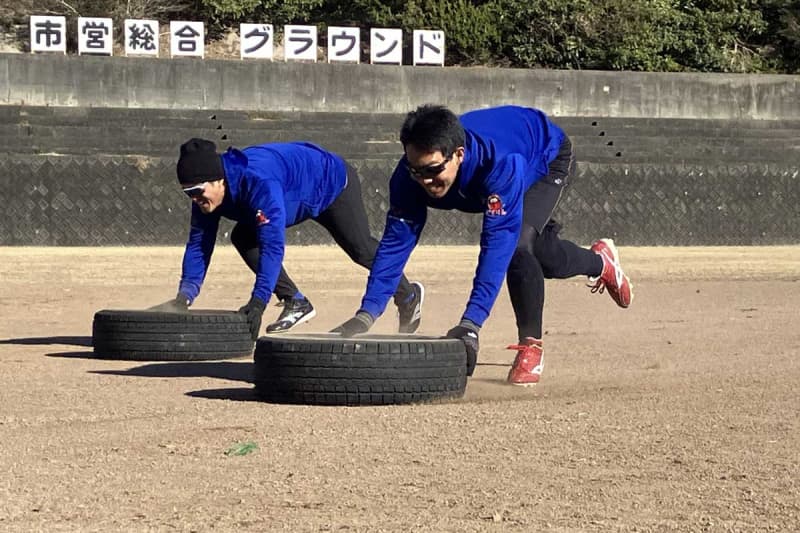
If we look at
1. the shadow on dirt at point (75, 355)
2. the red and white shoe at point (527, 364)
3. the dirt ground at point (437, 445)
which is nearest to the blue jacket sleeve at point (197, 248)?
the dirt ground at point (437, 445)

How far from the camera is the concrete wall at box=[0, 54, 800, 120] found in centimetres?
2894

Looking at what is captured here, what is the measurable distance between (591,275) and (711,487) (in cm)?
411

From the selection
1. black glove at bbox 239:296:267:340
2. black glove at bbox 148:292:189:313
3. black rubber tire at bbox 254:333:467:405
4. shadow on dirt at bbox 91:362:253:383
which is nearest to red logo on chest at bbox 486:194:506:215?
black rubber tire at bbox 254:333:467:405

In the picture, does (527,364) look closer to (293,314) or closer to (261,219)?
(261,219)

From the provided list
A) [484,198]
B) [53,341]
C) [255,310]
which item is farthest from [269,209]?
[53,341]

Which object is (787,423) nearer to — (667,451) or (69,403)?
(667,451)

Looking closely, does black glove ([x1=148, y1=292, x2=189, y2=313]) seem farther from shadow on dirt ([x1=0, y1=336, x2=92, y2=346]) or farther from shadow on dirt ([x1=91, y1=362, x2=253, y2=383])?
shadow on dirt ([x1=0, y1=336, x2=92, y2=346])

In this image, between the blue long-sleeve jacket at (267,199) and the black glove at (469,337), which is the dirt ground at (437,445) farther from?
the blue long-sleeve jacket at (267,199)

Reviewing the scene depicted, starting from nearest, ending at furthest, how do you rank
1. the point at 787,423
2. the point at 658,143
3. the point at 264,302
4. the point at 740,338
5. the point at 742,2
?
the point at 787,423
the point at 264,302
the point at 740,338
the point at 658,143
the point at 742,2

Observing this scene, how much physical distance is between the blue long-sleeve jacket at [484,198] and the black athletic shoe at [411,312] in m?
1.89

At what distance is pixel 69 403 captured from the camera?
677 centimetres

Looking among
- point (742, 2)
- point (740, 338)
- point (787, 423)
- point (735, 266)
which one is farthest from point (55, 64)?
point (787, 423)

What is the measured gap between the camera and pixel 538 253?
25.8 feet

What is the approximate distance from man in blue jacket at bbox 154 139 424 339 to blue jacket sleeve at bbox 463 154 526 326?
1280mm
